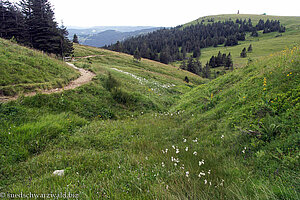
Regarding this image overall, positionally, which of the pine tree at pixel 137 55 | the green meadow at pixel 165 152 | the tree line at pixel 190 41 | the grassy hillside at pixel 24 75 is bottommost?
the green meadow at pixel 165 152

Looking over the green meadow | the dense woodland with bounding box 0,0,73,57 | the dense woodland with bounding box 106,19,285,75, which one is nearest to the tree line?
the dense woodland with bounding box 106,19,285,75

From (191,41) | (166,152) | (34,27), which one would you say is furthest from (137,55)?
(191,41)

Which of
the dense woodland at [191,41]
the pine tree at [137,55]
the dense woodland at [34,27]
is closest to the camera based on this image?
the dense woodland at [34,27]

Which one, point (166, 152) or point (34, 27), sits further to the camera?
point (34, 27)

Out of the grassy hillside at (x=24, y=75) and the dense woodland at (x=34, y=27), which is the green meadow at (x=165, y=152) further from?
the dense woodland at (x=34, y=27)

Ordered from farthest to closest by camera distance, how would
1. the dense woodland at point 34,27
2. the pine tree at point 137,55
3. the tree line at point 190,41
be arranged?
the tree line at point 190,41, the pine tree at point 137,55, the dense woodland at point 34,27

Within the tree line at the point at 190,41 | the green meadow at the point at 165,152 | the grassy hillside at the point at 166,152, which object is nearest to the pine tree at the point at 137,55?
the tree line at the point at 190,41

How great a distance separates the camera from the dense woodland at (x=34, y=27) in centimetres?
3050

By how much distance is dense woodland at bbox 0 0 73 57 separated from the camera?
30500 millimetres

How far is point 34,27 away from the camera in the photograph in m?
30.7

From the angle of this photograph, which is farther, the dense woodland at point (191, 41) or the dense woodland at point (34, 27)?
the dense woodland at point (191, 41)

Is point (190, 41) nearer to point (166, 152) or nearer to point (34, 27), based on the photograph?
point (34, 27)

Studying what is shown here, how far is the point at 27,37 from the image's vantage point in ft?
109

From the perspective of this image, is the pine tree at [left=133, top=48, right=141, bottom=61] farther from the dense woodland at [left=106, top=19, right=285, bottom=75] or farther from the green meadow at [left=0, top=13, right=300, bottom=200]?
the green meadow at [left=0, top=13, right=300, bottom=200]
